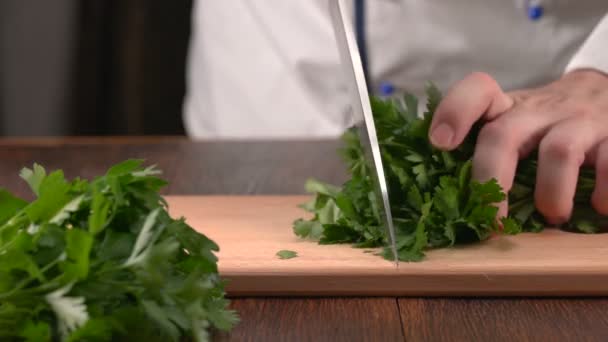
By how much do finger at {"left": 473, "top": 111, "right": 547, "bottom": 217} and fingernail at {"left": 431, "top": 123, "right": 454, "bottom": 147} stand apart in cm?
4

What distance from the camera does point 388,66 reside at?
222cm

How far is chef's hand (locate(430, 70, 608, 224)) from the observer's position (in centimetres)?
118

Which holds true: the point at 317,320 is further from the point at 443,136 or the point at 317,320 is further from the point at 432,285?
the point at 443,136

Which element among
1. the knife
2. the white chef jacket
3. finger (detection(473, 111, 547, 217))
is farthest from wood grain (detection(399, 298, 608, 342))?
the white chef jacket

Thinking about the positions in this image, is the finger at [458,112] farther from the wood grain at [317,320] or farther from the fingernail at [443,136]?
the wood grain at [317,320]

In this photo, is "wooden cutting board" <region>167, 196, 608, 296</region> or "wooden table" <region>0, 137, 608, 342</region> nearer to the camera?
"wooden table" <region>0, 137, 608, 342</region>

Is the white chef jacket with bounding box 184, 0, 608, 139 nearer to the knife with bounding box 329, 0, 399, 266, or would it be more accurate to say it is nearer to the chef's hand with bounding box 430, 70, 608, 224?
the chef's hand with bounding box 430, 70, 608, 224

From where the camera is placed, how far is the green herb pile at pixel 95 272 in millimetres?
692

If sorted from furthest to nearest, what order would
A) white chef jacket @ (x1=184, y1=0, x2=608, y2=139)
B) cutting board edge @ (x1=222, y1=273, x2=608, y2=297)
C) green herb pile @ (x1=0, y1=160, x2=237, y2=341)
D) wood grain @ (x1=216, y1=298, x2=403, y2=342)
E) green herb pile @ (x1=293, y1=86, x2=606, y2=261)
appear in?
white chef jacket @ (x1=184, y1=0, x2=608, y2=139)
green herb pile @ (x1=293, y1=86, x2=606, y2=261)
cutting board edge @ (x1=222, y1=273, x2=608, y2=297)
wood grain @ (x1=216, y1=298, x2=403, y2=342)
green herb pile @ (x1=0, y1=160, x2=237, y2=341)

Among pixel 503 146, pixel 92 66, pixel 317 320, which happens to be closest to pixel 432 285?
pixel 317 320

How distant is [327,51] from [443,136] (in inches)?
53.9

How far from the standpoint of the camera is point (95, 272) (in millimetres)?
725

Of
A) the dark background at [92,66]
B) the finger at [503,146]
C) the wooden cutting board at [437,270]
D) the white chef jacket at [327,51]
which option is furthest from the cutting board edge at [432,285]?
the dark background at [92,66]

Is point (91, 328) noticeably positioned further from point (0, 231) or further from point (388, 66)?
point (388, 66)
